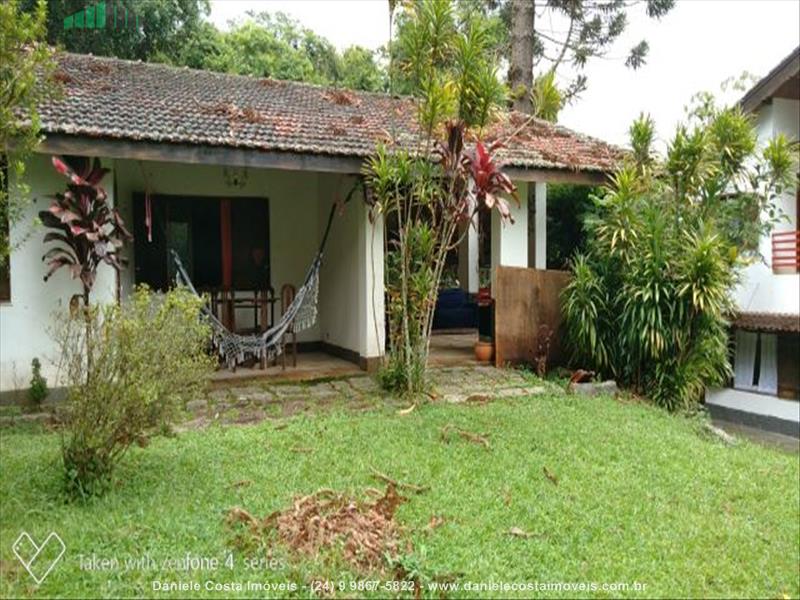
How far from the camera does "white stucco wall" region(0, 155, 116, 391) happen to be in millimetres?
6402

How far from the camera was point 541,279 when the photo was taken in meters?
8.88

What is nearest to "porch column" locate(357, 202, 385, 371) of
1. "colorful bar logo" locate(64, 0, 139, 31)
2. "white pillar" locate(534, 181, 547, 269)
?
"white pillar" locate(534, 181, 547, 269)

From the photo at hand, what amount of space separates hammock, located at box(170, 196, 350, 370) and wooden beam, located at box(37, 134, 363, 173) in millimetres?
1262

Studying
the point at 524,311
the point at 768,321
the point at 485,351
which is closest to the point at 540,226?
the point at 524,311

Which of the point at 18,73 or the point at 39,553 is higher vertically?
the point at 18,73

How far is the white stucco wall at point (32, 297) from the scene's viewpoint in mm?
6402

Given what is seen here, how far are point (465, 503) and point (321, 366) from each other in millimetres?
4660

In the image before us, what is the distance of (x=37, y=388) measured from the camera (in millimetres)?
6367

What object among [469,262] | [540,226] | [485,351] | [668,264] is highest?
[540,226]

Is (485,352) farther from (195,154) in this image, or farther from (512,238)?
(195,154)

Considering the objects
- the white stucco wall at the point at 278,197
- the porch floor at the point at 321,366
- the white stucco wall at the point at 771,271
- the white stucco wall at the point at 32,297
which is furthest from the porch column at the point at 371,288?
the white stucco wall at the point at 771,271

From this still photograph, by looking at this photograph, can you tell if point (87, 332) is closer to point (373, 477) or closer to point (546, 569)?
point (373, 477)

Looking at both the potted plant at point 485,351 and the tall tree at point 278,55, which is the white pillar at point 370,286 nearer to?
the potted plant at point 485,351

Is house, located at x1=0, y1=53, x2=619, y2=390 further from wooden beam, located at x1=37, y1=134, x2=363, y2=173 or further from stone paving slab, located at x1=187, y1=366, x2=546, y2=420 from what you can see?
stone paving slab, located at x1=187, y1=366, x2=546, y2=420
